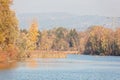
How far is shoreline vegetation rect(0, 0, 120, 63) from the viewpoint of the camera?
75750mm

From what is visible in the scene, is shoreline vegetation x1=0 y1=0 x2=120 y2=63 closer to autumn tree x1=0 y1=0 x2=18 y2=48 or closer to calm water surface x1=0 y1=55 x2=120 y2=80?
autumn tree x1=0 y1=0 x2=18 y2=48

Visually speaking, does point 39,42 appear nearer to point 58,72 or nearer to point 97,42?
point 97,42

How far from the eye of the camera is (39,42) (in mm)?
173875

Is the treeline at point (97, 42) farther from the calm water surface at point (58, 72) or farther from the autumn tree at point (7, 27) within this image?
the calm water surface at point (58, 72)

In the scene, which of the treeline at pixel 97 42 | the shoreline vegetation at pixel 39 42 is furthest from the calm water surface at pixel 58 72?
the treeline at pixel 97 42

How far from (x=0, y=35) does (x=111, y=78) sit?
29.7 meters

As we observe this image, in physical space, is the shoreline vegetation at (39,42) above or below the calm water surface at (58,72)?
above

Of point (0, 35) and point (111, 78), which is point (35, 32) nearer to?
point (0, 35)

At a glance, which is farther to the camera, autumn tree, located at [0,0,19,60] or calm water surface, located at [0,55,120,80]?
autumn tree, located at [0,0,19,60]

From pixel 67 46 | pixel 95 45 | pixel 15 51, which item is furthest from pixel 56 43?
pixel 15 51

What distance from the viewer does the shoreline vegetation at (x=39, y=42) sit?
75750mm

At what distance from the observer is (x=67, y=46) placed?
194500mm

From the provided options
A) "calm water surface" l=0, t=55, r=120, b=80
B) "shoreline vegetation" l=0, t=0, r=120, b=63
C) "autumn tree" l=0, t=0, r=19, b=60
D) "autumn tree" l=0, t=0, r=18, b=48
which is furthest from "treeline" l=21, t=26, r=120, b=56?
"calm water surface" l=0, t=55, r=120, b=80

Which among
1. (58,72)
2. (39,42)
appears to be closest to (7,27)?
(58,72)
